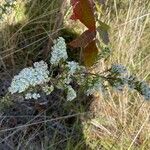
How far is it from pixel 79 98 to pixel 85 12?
122 cm

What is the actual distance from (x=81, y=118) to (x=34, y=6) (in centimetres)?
67

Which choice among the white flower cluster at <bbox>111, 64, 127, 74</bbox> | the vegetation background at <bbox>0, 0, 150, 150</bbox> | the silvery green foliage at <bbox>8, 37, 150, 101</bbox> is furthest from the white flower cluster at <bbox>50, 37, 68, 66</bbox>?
the vegetation background at <bbox>0, 0, 150, 150</bbox>

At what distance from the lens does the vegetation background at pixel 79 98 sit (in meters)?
1.73

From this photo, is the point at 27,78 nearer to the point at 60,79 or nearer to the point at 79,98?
the point at 60,79

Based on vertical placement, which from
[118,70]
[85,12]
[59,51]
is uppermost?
[85,12]

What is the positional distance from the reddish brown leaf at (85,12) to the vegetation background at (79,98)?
3.54 feet

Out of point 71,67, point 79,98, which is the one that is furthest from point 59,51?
point 79,98

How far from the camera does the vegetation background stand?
5.69 ft

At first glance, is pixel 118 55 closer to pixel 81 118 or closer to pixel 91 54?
pixel 81 118

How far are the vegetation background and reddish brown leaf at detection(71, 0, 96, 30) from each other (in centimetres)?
108

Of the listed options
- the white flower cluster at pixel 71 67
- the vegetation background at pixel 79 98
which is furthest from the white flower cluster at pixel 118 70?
the vegetation background at pixel 79 98

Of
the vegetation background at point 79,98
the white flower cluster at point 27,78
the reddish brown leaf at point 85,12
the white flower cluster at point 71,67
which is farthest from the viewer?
the vegetation background at point 79,98

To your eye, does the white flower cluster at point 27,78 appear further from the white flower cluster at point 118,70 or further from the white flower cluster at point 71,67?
the white flower cluster at point 118,70

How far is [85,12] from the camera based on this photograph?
2.13 feet
